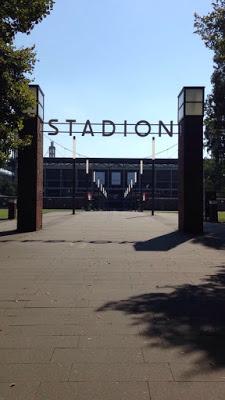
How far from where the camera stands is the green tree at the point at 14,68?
50.4 ft

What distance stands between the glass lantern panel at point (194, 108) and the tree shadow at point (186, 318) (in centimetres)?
1542

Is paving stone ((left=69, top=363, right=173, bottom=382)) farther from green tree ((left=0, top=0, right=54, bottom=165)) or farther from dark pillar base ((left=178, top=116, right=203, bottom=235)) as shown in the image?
dark pillar base ((left=178, top=116, right=203, bottom=235))

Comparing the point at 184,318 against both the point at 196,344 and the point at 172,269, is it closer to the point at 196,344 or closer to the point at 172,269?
the point at 196,344

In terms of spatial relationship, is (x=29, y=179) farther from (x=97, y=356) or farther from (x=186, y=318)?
(x=97, y=356)

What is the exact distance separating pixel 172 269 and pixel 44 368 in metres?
7.71

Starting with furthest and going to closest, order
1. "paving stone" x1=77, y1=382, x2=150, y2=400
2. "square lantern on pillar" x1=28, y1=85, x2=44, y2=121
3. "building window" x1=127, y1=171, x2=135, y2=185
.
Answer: "building window" x1=127, y1=171, x2=135, y2=185
"square lantern on pillar" x1=28, y1=85, x2=44, y2=121
"paving stone" x1=77, y1=382, x2=150, y2=400

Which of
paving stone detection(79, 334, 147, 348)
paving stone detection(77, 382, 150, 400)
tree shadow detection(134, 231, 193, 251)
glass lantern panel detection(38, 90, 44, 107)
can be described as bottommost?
paving stone detection(77, 382, 150, 400)

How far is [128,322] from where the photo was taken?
8078 mm

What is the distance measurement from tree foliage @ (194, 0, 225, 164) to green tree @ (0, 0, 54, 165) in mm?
4211

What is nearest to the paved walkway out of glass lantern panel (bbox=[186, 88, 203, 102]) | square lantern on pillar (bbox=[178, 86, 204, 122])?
square lantern on pillar (bbox=[178, 86, 204, 122])

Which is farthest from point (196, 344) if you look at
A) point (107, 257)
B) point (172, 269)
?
point (107, 257)

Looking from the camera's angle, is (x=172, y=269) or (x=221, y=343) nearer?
(x=221, y=343)

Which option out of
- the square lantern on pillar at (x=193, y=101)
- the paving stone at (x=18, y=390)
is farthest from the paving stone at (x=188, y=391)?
the square lantern on pillar at (x=193, y=101)

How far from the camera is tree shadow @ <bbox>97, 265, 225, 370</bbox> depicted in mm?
6754
